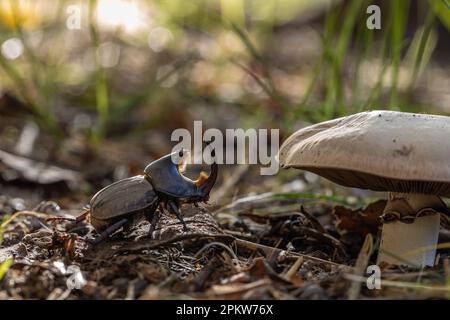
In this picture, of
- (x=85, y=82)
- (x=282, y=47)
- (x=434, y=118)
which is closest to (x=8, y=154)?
(x=85, y=82)

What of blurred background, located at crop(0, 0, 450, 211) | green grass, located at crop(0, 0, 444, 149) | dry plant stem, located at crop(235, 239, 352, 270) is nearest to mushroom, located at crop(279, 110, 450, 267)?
dry plant stem, located at crop(235, 239, 352, 270)

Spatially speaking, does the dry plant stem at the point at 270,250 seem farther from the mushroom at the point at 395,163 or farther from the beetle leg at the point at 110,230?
the beetle leg at the point at 110,230

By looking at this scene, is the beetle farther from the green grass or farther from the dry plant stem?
the green grass

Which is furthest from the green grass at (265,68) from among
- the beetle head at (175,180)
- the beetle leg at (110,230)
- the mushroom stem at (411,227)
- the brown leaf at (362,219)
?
the beetle leg at (110,230)

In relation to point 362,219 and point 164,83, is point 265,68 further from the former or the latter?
point 164,83

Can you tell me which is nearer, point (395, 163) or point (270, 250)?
point (395, 163)

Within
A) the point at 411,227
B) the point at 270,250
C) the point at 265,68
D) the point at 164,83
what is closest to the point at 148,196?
the point at 270,250
